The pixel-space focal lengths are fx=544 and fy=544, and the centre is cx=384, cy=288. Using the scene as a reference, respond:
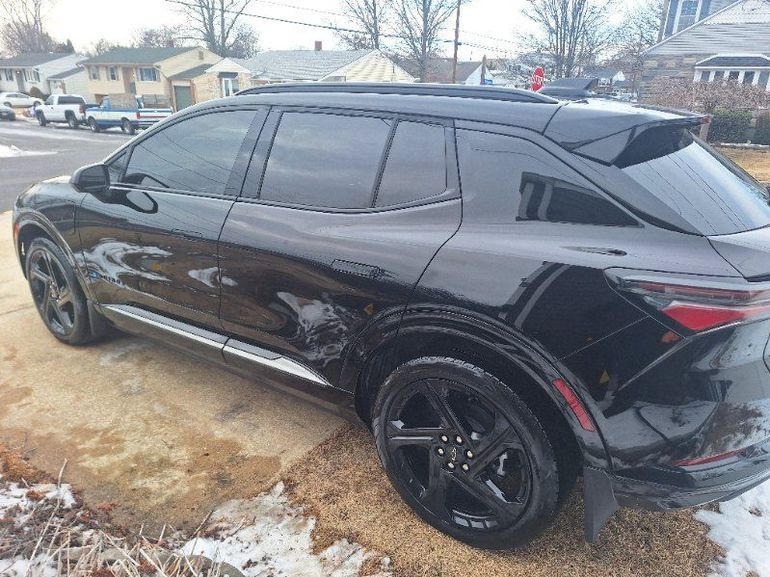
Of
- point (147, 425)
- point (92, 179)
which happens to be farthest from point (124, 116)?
point (147, 425)

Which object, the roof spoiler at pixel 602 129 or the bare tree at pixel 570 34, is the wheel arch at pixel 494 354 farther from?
the bare tree at pixel 570 34

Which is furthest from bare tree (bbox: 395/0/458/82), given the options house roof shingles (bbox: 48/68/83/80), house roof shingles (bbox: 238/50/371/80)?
house roof shingles (bbox: 48/68/83/80)

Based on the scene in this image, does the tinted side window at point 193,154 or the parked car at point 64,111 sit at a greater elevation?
the tinted side window at point 193,154

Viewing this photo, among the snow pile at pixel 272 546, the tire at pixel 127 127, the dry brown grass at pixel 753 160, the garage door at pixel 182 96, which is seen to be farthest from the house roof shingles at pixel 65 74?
the snow pile at pixel 272 546

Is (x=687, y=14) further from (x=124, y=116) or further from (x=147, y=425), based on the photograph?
(x=147, y=425)

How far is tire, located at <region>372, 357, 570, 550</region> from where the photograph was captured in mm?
1976

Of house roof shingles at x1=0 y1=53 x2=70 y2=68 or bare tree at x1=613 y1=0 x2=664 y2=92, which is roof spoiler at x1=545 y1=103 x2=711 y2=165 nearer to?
bare tree at x1=613 y1=0 x2=664 y2=92

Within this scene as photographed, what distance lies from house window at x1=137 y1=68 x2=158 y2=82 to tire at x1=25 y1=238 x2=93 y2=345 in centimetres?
4427

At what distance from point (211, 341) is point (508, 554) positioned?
5.90 ft

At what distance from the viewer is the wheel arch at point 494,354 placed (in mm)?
1854

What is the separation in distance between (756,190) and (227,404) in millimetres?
2963

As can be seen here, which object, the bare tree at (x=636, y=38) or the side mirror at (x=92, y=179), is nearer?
the side mirror at (x=92, y=179)

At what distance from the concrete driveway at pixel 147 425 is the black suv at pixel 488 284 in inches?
17.6

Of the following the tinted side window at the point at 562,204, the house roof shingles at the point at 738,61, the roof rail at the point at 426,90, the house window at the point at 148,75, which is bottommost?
the tinted side window at the point at 562,204
